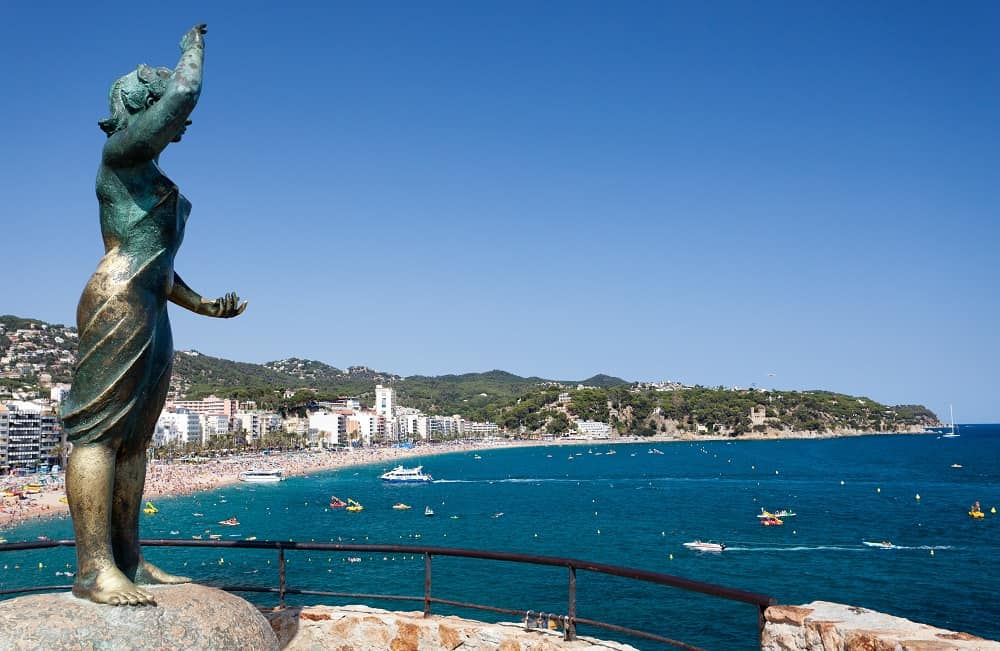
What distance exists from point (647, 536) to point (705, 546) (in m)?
5.59

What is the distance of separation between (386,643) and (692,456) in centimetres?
13613

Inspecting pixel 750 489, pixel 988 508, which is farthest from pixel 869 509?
pixel 750 489

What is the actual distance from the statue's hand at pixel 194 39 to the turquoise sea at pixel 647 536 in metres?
19.5

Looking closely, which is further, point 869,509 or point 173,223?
point 869,509

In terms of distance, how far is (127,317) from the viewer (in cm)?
465

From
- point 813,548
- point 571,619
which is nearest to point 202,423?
point 813,548

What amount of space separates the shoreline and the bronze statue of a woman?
111 feet

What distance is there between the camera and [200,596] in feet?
14.8

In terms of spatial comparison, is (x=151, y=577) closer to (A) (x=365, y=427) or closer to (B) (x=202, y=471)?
(B) (x=202, y=471)

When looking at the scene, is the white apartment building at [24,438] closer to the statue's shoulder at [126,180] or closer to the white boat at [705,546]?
the white boat at [705,546]

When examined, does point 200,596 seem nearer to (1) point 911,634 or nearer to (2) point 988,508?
(1) point 911,634

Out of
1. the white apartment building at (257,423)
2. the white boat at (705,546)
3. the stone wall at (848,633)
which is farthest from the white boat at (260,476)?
the stone wall at (848,633)

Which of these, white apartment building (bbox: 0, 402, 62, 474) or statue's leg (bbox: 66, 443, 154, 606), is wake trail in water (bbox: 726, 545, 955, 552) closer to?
statue's leg (bbox: 66, 443, 154, 606)

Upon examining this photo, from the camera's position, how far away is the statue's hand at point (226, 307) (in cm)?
546
